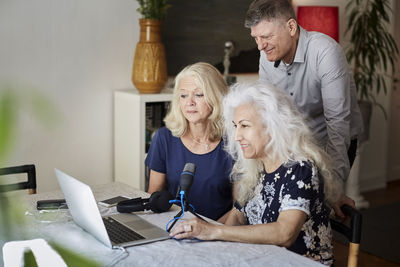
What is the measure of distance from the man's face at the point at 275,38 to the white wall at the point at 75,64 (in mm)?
1666

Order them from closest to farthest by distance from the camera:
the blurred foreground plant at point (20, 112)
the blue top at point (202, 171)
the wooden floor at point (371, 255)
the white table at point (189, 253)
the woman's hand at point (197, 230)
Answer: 1. the blurred foreground plant at point (20, 112)
2. the white table at point (189, 253)
3. the woman's hand at point (197, 230)
4. the blue top at point (202, 171)
5. the wooden floor at point (371, 255)

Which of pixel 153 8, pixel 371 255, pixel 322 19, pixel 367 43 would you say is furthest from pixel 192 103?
pixel 367 43

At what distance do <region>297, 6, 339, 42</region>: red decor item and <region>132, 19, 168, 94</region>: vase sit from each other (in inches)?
49.6

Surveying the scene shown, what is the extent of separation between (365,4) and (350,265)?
3.65 m

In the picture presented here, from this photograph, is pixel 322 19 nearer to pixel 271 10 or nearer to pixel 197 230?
pixel 271 10

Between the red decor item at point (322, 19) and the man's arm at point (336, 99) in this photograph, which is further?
the red decor item at point (322, 19)

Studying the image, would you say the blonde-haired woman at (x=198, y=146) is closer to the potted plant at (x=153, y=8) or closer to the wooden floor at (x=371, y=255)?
the potted plant at (x=153, y=8)

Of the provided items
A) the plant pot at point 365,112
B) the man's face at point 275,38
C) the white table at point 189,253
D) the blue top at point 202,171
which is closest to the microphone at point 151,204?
the white table at point 189,253

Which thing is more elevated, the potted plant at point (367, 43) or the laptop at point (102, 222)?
the potted plant at point (367, 43)

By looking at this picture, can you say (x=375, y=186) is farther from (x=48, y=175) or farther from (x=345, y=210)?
(x=345, y=210)

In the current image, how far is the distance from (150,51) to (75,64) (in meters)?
0.52

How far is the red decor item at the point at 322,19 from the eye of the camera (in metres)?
4.12

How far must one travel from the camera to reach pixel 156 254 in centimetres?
154

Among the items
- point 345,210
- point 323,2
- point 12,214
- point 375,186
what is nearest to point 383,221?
point 375,186
